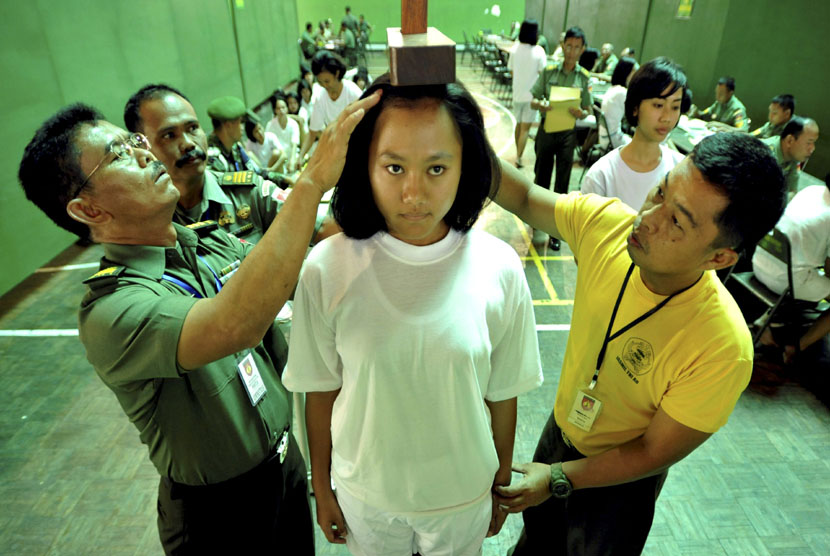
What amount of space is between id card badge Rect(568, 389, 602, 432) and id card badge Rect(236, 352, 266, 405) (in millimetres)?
1084

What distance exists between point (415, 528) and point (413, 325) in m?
0.63

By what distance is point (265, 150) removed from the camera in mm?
6004

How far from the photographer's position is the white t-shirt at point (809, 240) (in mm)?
3301

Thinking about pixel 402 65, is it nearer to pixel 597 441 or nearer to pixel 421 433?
pixel 421 433

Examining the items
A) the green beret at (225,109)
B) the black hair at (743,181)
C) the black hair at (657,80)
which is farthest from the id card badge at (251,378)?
the green beret at (225,109)

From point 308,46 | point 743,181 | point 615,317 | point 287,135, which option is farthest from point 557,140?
point 308,46

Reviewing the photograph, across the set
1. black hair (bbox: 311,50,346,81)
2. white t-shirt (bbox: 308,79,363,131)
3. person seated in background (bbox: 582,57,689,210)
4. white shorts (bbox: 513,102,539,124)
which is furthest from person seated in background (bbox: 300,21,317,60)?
person seated in background (bbox: 582,57,689,210)

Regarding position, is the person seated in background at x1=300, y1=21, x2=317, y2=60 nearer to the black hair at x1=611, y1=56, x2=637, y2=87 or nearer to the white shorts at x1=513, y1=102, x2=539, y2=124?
the white shorts at x1=513, y1=102, x2=539, y2=124

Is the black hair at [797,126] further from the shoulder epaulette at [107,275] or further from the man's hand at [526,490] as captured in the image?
the shoulder epaulette at [107,275]

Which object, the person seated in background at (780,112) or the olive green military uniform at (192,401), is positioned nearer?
the olive green military uniform at (192,401)

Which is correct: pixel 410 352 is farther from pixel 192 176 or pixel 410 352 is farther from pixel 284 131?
pixel 284 131

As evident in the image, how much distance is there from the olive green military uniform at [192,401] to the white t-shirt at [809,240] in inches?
139

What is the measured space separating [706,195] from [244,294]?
1216 mm

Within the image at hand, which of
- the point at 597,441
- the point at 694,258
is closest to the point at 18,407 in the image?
the point at 597,441
